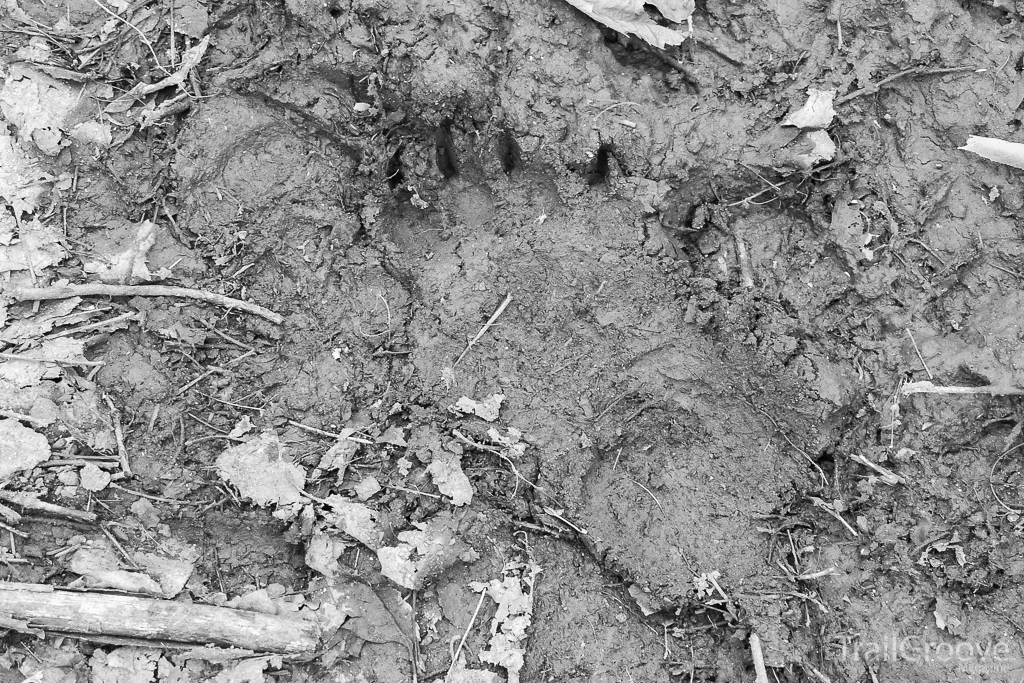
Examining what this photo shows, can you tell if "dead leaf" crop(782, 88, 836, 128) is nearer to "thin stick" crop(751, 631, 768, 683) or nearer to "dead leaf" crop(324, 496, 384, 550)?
"thin stick" crop(751, 631, 768, 683)

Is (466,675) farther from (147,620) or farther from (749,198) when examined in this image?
(749,198)

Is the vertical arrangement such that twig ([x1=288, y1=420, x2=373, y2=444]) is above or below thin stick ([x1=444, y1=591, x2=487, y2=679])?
above

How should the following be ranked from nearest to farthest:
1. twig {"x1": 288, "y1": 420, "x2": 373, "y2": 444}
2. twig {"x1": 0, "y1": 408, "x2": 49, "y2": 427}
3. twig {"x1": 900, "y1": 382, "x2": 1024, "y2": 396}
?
twig {"x1": 900, "y1": 382, "x2": 1024, "y2": 396}
twig {"x1": 0, "y1": 408, "x2": 49, "y2": 427}
twig {"x1": 288, "y1": 420, "x2": 373, "y2": 444}

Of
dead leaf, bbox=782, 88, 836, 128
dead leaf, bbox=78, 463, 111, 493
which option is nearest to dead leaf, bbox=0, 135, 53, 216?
dead leaf, bbox=78, 463, 111, 493

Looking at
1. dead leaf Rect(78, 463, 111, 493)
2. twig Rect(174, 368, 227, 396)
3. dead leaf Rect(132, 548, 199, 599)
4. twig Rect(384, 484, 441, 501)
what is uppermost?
twig Rect(174, 368, 227, 396)

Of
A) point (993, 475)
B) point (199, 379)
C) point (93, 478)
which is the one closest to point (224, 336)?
point (199, 379)

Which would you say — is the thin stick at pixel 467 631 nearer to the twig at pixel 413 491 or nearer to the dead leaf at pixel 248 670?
the twig at pixel 413 491

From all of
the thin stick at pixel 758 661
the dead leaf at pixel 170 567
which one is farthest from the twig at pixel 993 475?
the dead leaf at pixel 170 567
